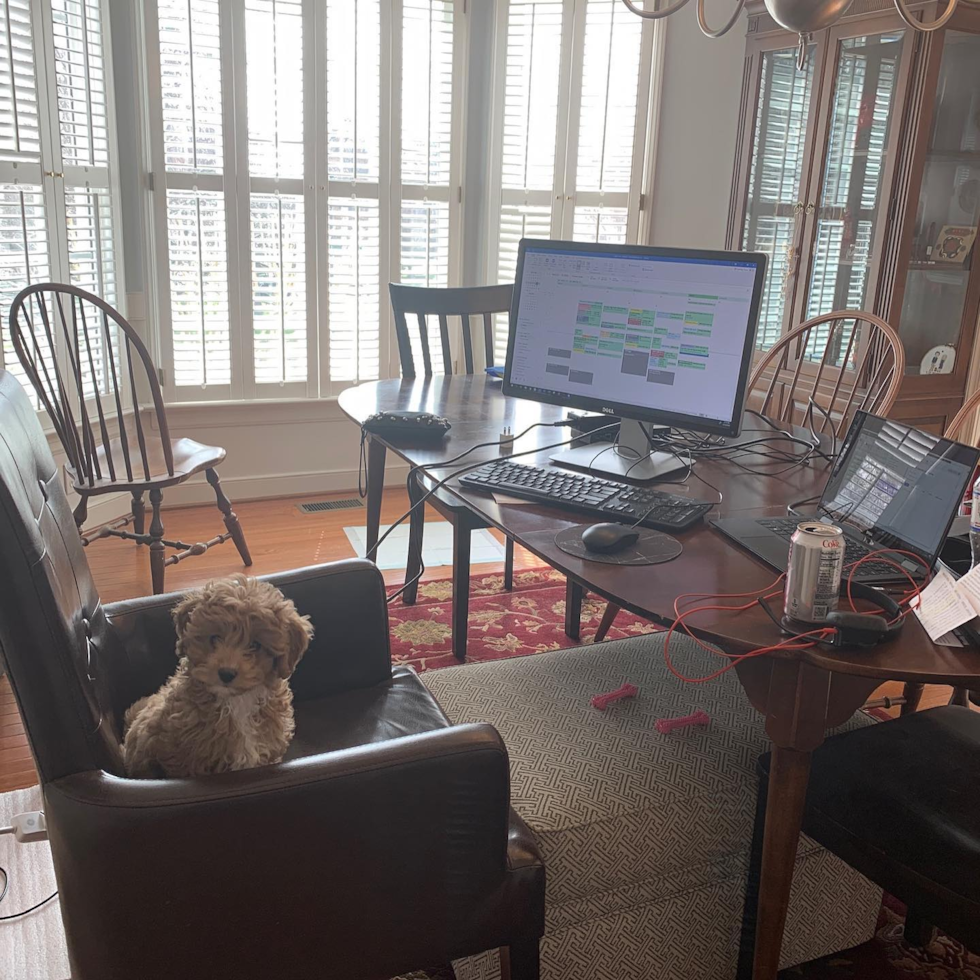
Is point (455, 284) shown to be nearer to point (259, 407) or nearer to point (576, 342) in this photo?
point (259, 407)

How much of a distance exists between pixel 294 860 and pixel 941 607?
0.84 meters

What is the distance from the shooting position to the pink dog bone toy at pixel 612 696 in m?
1.55

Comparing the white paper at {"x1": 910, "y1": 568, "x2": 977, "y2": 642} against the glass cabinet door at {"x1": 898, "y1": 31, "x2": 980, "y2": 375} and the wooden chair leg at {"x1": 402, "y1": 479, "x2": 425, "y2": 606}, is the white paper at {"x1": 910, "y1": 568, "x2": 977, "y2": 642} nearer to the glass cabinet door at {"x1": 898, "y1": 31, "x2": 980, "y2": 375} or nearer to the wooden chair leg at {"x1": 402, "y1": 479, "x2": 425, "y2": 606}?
the wooden chair leg at {"x1": 402, "y1": 479, "x2": 425, "y2": 606}

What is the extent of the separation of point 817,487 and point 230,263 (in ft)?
8.59

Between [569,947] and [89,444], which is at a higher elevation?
[89,444]

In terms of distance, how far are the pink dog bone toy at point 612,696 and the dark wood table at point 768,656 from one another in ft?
0.94

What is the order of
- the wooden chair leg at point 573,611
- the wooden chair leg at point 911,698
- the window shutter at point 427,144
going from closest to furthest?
the wooden chair leg at point 911,698
the wooden chair leg at point 573,611
the window shutter at point 427,144

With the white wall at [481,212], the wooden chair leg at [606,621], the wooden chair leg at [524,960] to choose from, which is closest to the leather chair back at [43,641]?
the wooden chair leg at [524,960]

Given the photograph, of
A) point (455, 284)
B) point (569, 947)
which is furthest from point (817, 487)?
point (455, 284)

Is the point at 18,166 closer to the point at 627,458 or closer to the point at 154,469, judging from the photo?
the point at 154,469

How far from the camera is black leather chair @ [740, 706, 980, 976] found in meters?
1.18

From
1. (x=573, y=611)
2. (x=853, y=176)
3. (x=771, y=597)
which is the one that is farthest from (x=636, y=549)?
(x=853, y=176)

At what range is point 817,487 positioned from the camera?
1.79 meters

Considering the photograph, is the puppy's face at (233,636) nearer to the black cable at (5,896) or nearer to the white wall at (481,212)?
the black cable at (5,896)
